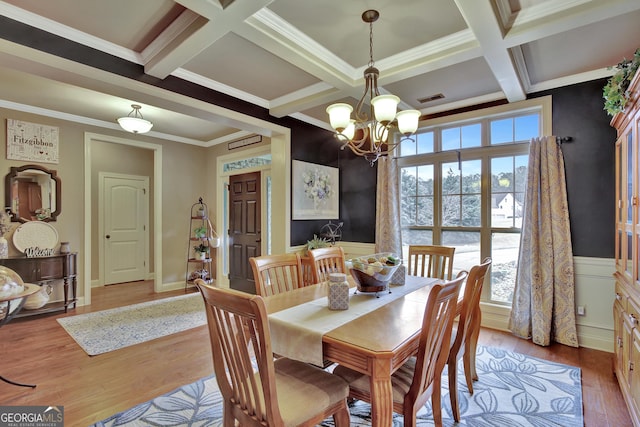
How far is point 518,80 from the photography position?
285 cm

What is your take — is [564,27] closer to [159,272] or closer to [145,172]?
[159,272]

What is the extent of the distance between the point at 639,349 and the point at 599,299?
4.98 feet

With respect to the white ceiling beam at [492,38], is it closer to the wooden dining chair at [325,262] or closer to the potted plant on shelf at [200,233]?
the wooden dining chair at [325,262]

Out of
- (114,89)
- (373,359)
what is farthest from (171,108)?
(373,359)

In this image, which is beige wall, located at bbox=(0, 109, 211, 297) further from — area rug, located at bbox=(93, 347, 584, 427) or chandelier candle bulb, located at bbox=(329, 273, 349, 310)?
chandelier candle bulb, located at bbox=(329, 273, 349, 310)

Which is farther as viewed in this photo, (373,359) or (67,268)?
(67,268)

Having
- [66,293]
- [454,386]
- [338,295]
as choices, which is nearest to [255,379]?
[338,295]

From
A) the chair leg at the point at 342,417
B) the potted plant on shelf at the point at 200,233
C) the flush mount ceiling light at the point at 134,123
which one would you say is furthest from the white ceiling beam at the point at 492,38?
the potted plant on shelf at the point at 200,233

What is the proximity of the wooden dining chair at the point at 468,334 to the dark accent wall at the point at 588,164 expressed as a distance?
1.69 metres

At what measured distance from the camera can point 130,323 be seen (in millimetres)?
3723

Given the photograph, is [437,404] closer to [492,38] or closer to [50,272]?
[492,38]

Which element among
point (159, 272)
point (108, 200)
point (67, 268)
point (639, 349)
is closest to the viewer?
point (639, 349)

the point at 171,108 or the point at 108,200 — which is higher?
the point at 171,108

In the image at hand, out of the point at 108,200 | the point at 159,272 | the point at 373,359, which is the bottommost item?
the point at 159,272
